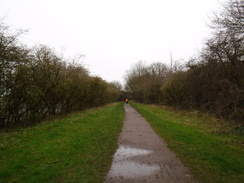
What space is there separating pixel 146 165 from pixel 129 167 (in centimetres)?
55

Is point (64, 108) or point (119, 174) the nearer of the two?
point (119, 174)

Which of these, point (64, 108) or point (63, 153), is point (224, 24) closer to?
point (63, 153)

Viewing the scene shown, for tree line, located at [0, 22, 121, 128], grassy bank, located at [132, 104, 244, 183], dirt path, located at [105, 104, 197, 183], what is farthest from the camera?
Answer: tree line, located at [0, 22, 121, 128]

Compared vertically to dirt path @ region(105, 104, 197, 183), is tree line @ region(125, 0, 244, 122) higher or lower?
higher

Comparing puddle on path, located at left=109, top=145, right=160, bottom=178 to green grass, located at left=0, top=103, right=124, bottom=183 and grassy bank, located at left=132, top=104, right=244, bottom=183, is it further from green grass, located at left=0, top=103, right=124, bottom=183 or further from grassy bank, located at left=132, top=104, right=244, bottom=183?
grassy bank, located at left=132, top=104, right=244, bottom=183

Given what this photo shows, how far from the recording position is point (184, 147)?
8.27m

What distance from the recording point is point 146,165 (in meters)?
6.19

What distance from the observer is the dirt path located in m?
5.13

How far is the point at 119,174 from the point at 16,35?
34.6 ft

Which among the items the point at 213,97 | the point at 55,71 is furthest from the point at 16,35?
the point at 213,97

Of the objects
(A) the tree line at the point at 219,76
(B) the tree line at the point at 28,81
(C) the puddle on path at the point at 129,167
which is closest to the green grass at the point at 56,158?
(C) the puddle on path at the point at 129,167

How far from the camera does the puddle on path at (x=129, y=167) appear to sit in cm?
542

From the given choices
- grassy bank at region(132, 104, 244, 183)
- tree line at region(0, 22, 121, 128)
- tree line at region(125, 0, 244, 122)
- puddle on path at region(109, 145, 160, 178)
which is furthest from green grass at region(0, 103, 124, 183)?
tree line at region(125, 0, 244, 122)

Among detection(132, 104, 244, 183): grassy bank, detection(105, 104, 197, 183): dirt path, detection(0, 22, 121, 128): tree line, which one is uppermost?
detection(0, 22, 121, 128): tree line
